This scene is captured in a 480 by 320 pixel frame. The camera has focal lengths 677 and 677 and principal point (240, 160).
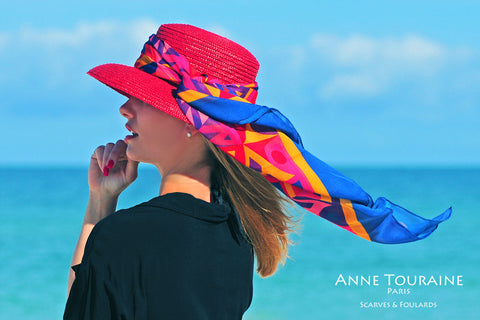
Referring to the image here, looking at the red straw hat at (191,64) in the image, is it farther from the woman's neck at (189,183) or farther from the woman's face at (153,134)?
the woman's neck at (189,183)

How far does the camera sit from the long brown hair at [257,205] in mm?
2104

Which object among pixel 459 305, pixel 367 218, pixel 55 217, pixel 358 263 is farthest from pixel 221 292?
pixel 55 217

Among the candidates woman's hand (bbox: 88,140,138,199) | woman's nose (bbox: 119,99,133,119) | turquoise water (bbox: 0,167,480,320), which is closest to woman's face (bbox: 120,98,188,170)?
woman's nose (bbox: 119,99,133,119)

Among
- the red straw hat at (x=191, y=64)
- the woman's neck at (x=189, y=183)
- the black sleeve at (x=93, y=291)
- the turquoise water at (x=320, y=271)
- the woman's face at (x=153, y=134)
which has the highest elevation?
the turquoise water at (x=320, y=271)

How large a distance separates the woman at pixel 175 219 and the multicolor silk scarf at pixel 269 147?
1.7 inches

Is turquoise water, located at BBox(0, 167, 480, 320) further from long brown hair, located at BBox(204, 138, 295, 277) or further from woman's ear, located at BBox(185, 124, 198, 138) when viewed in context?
woman's ear, located at BBox(185, 124, 198, 138)

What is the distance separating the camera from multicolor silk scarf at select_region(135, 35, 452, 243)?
1950 mm

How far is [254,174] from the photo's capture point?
214 centimetres

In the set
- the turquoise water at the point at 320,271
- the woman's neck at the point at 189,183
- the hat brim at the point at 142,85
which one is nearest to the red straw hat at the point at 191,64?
the hat brim at the point at 142,85

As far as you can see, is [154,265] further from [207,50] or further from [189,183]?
[207,50]

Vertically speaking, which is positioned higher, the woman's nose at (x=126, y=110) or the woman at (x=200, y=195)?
the woman's nose at (x=126, y=110)

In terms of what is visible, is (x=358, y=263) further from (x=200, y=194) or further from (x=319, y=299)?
(x=200, y=194)

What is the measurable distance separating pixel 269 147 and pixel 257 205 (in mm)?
267

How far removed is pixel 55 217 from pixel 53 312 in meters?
12.5
